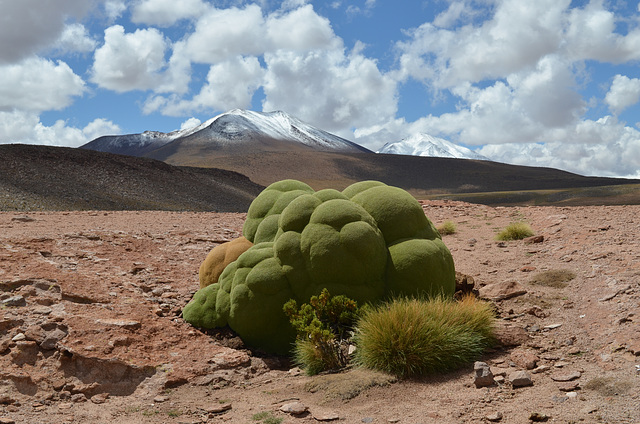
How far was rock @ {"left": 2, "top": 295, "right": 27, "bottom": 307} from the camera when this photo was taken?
6117 mm

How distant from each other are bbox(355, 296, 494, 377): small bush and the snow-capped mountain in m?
132

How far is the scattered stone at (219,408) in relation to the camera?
15.4ft

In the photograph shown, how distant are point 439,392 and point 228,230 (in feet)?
26.5

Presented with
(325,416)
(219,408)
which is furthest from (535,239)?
(219,408)

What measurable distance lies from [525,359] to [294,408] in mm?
2335

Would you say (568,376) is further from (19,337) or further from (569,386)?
(19,337)

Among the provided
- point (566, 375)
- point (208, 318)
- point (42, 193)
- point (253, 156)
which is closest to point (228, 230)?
point (208, 318)

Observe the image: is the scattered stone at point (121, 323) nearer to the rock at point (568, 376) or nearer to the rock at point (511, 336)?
the rock at point (511, 336)

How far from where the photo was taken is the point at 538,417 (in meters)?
3.85

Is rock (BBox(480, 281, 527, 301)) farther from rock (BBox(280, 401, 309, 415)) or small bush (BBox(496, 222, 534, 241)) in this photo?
small bush (BBox(496, 222, 534, 241))

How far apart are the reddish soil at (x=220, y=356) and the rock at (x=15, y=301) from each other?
0.05ft

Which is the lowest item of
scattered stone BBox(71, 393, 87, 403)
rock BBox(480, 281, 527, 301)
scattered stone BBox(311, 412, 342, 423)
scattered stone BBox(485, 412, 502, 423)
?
scattered stone BBox(71, 393, 87, 403)

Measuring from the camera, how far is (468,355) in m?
5.16

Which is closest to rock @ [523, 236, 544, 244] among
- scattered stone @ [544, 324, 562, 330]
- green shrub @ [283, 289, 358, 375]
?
scattered stone @ [544, 324, 562, 330]
